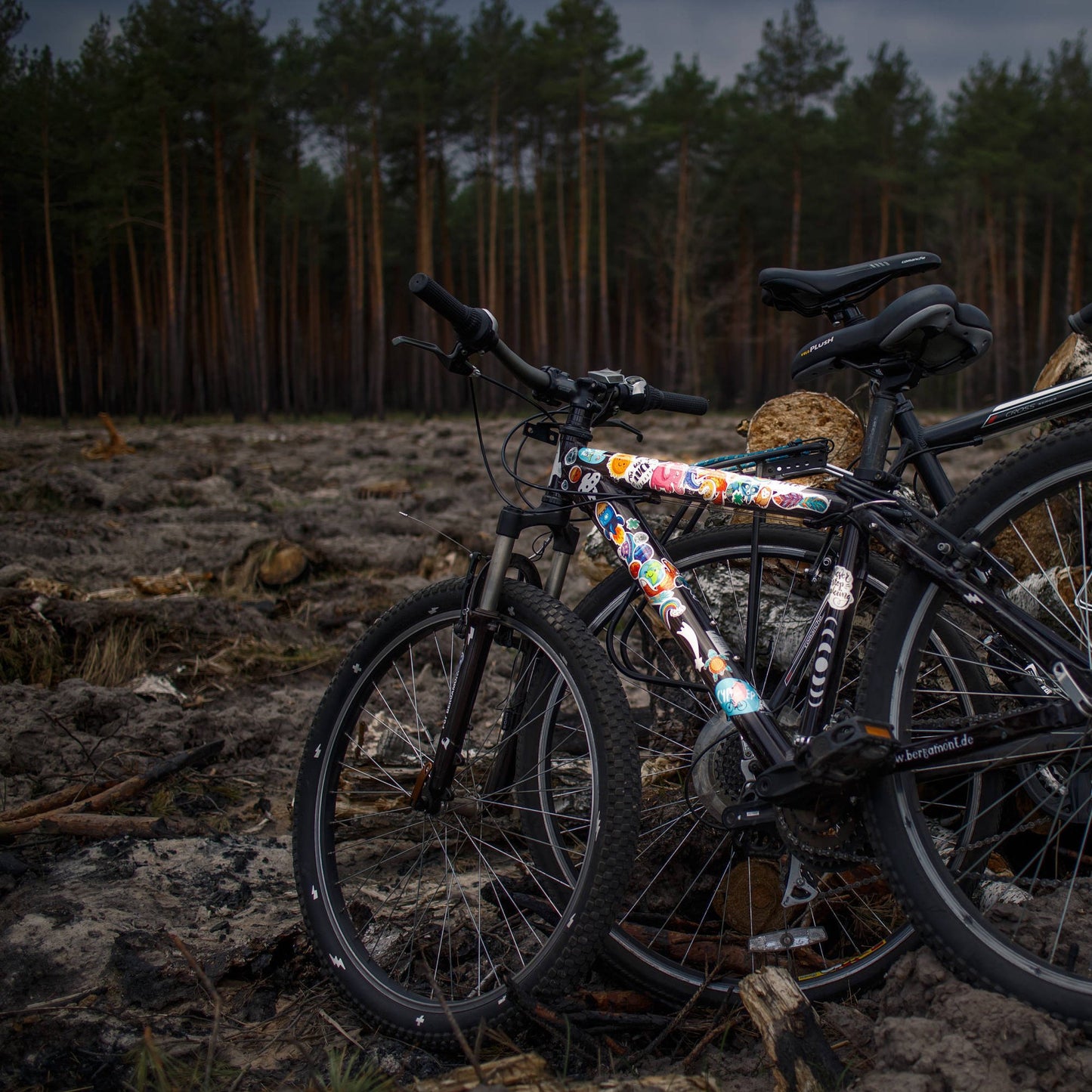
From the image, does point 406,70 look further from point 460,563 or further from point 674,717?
point 674,717

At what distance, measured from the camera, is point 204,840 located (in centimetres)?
297

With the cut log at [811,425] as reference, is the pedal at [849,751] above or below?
below

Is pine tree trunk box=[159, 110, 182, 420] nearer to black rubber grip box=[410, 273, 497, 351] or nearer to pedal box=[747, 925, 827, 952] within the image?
black rubber grip box=[410, 273, 497, 351]

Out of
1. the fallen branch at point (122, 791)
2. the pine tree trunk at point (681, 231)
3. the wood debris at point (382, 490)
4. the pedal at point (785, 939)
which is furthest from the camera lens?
the pine tree trunk at point (681, 231)

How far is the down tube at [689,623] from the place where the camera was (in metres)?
1.95

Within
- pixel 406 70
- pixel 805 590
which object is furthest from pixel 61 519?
pixel 406 70

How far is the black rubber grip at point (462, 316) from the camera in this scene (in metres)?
2.02

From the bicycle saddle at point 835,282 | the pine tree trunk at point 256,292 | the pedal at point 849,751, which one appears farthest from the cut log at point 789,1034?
the pine tree trunk at point 256,292

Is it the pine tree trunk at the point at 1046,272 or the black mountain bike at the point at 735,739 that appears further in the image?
the pine tree trunk at the point at 1046,272

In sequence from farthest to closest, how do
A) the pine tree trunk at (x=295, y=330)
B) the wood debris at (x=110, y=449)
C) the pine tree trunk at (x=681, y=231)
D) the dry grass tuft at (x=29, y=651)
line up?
the pine tree trunk at (x=295, y=330) → the pine tree trunk at (x=681, y=231) → the wood debris at (x=110, y=449) → the dry grass tuft at (x=29, y=651)

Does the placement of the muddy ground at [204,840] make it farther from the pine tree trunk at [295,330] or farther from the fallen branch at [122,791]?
the pine tree trunk at [295,330]

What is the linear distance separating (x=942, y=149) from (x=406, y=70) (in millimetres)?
21252

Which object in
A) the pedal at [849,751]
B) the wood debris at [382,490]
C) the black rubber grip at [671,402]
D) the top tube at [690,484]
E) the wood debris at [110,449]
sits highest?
the black rubber grip at [671,402]

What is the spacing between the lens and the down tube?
195cm
